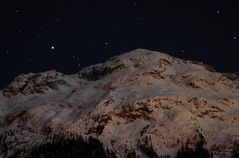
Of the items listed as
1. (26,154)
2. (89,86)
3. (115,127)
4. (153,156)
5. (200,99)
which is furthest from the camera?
(89,86)

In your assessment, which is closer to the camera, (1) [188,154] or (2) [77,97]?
(1) [188,154]

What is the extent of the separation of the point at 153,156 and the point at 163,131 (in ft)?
31.2

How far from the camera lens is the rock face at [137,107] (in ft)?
337

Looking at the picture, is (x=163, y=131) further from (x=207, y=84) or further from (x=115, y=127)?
(x=207, y=84)

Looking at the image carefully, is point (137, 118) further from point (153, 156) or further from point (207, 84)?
point (207, 84)

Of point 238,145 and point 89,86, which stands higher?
point 89,86

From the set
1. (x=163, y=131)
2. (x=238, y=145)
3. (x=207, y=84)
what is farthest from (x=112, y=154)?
(x=207, y=84)

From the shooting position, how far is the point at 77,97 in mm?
130750

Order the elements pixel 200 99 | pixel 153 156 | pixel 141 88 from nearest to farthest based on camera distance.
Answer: pixel 153 156, pixel 200 99, pixel 141 88

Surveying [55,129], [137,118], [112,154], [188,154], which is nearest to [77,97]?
[55,129]

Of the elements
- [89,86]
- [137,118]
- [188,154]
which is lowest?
[188,154]

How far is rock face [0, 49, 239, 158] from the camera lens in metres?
103

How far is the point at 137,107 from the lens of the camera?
11206 cm

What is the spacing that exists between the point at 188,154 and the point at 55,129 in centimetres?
3794
